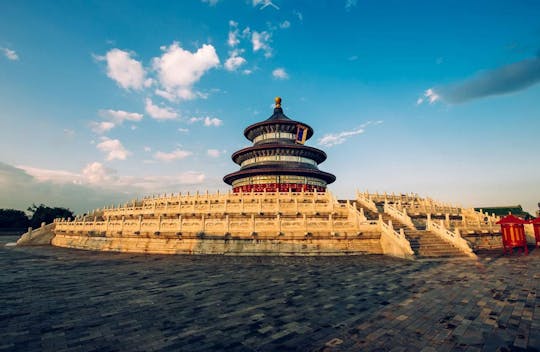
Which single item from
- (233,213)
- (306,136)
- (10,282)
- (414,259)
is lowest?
(10,282)

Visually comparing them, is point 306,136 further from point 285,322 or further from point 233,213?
point 285,322

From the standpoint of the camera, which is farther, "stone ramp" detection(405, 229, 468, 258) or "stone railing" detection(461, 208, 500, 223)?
"stone railing" detection(461, 208, 500, 223)

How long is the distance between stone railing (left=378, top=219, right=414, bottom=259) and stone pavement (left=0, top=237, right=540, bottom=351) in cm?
363

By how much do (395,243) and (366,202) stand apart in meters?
11.9

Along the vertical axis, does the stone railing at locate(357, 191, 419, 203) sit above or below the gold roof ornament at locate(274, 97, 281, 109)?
below

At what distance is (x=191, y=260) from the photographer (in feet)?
57.1

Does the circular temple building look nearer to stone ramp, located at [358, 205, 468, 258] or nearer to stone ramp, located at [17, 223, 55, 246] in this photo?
stone ramp, located at [358, 205, 468, 258]

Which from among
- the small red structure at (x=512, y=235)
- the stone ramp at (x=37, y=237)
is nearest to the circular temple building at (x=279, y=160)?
the small red structure at (x=512, y=235)

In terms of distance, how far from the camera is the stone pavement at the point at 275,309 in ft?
18.0

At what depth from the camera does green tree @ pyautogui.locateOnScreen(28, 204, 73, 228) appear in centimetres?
5759

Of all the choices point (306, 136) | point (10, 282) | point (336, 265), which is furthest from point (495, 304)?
point (306, 136)

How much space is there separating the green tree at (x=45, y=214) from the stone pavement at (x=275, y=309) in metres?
58.4

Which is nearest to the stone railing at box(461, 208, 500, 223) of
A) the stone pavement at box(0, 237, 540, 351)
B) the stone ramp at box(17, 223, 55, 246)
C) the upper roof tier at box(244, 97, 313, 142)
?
the stone pavement at box(0, 237, 540, 351)

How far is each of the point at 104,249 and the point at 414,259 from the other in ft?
85.5
